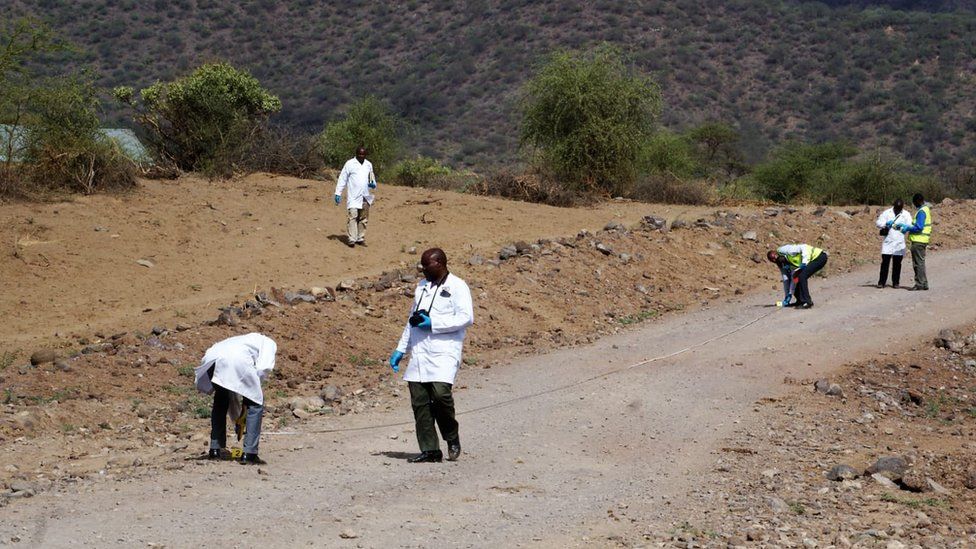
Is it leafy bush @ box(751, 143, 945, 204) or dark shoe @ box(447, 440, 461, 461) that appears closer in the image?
dark shoe @ box(447, 440, 461, 461)

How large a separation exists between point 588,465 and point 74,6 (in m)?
54.9

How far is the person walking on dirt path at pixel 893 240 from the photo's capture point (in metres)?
17.3

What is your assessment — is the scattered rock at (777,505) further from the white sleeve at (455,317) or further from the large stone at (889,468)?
the white sleeve at (455,317)

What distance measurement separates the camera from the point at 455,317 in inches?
342

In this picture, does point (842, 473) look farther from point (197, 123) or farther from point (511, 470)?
point (197, 123)

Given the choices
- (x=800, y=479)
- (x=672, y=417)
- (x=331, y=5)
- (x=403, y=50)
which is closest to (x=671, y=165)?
(x=672, y=417)

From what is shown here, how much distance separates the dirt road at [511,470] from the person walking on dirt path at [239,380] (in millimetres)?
270

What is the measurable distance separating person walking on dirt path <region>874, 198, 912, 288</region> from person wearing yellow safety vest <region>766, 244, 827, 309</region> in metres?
1.92

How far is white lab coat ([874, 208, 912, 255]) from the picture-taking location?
56.9 ft

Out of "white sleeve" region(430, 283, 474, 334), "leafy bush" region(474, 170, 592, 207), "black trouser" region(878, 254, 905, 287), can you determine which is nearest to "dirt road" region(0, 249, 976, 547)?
"white sleeve" region(430, 283, 474, 334)

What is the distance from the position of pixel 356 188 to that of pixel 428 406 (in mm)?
8633

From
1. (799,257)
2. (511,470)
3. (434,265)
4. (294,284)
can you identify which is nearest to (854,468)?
(511,470)

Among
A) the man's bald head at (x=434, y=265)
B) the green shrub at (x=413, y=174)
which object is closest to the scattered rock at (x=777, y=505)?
the man's bald head at (x=434, y=265)

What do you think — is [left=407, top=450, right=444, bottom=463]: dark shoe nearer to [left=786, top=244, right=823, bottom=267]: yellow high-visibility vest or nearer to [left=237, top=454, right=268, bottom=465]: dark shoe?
[left=237, top=454, right=268, bottom=465]: dark shoe
